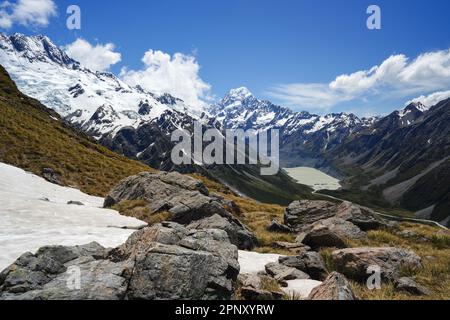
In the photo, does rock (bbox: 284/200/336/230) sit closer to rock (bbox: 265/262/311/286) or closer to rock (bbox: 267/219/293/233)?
rock (bbox: 267/219/293/233)

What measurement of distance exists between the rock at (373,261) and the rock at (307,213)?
39.8ft

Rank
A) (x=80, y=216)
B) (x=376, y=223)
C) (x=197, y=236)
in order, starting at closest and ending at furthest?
(x=197, y=236)
(x=80, y=216)
(x=376, y=223)

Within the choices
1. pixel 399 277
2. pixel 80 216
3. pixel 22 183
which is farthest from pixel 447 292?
pixel 22 183

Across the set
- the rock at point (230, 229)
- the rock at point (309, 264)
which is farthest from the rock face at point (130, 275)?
the rock at point (230, 229)

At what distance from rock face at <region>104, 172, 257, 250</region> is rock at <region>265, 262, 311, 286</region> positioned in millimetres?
4648

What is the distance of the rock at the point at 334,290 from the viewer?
966 cm

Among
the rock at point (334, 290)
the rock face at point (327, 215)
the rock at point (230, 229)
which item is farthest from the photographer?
the rock face at point (327, 215)

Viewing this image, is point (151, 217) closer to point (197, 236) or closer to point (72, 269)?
point (197, 236)

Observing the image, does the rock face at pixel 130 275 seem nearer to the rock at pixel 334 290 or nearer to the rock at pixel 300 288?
the rock at pixel 300 288

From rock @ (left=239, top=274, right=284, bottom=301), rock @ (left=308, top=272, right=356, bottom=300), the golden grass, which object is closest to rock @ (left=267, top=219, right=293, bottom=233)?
the golden grass

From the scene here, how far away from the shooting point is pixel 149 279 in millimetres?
10516

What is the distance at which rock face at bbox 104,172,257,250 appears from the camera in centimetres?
2172
